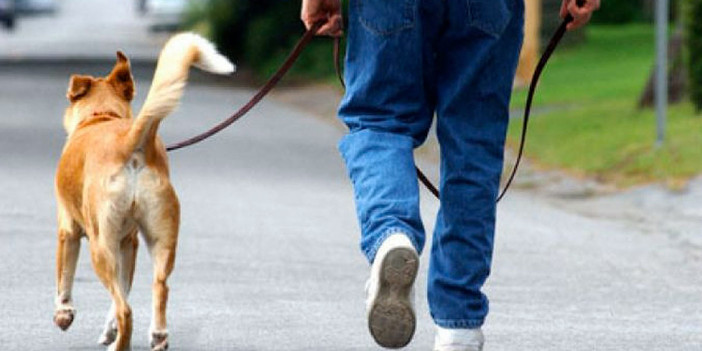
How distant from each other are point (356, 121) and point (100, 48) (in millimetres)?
39144

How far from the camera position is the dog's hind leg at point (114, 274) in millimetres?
6355

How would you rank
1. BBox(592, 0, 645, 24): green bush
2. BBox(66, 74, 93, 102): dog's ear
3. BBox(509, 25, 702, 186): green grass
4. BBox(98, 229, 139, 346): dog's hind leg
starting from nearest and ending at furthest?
BBox(98, 229, 139, 346): dog's hind leg
BBox(66, 74, 93, 102): dog's ear
BBox(509, 25, 702, 186): green grass
BBox(592, 0, 645, 24): green bush

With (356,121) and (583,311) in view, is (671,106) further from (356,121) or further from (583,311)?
(356,121)

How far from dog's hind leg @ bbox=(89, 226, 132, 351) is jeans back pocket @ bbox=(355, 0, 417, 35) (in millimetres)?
1290

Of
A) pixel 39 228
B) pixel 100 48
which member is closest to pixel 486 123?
pixel 39 228

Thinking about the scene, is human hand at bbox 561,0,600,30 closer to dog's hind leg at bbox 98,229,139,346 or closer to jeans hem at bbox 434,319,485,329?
jeans hem at bbox 434,319,485,329

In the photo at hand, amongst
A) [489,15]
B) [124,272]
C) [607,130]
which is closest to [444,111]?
[489,15]

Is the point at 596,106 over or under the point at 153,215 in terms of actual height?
under

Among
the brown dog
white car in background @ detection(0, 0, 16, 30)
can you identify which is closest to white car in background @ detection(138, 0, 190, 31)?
white car in background @ detection(0, 0, 16, 30)

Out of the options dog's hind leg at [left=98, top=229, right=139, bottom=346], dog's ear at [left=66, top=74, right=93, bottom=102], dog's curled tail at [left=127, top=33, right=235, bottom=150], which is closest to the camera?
dog's curled tail at [left=127, top=33, right=235, bottom=150]

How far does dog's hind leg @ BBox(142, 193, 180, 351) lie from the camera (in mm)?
6527

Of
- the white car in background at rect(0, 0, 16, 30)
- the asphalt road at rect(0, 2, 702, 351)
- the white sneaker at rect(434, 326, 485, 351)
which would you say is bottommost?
the white car in background at rect(0, 0, 16, 30)

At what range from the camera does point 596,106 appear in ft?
69.1

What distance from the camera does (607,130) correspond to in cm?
1809
